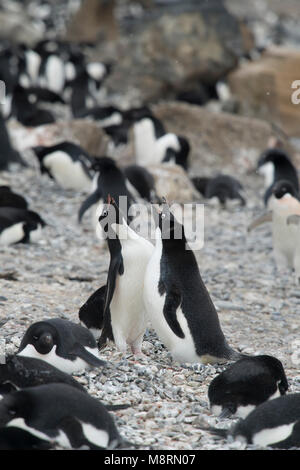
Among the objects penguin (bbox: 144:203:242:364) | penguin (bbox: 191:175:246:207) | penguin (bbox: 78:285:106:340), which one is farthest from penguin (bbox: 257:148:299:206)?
penguin (bbox: 144:203:242:364)

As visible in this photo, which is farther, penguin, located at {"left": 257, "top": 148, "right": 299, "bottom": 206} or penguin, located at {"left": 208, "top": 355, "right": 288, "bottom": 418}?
penguin, located at {"left": 257, "top": 148, "right": 299, "bottom": 206}

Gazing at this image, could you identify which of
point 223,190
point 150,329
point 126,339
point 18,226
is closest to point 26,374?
point 126,339

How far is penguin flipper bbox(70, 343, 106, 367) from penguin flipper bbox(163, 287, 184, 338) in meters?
0.53

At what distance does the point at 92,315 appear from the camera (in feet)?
18.5

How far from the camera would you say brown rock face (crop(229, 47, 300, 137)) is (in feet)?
50.2

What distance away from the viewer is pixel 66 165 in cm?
1059

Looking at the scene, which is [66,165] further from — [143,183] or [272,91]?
[272,91]

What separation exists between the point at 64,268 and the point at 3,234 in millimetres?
756

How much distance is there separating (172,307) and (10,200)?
12.5 feet

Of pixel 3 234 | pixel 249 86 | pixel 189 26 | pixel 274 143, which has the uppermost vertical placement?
pixel 189 26

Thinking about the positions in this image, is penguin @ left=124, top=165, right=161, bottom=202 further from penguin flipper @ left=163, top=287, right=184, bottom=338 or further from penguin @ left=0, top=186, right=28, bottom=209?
penguin flipper @ left=163, top=287, right=184, bottom=338

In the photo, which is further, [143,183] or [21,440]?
[143,183]
